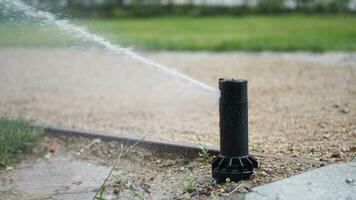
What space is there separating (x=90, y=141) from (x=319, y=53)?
26.7ft

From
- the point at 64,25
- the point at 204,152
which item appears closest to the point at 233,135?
the point at 204,152

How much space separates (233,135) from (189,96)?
4341 millimetres

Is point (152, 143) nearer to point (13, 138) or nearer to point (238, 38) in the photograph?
point (13, 138)

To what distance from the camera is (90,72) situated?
11.0 meters

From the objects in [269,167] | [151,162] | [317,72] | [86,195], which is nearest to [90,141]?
[151,162]

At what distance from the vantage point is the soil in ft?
13.5

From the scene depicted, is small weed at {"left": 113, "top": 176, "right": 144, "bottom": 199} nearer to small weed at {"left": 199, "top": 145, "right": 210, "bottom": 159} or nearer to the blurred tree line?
small weed at {"left": 199, "top": 145, "right": 210, "bottom": 159}

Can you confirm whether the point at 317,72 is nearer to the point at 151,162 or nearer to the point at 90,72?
the point at 90,72

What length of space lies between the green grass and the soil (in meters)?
0.11

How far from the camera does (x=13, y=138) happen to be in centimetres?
541

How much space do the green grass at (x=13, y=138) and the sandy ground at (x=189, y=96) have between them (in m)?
0.85

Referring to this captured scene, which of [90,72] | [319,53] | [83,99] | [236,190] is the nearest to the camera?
[236,190]

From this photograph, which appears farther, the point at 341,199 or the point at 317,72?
the point at 317,72

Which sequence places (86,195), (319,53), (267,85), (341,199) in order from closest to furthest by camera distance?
(341,199)
(86,195)
(267,85)
(319,53)
